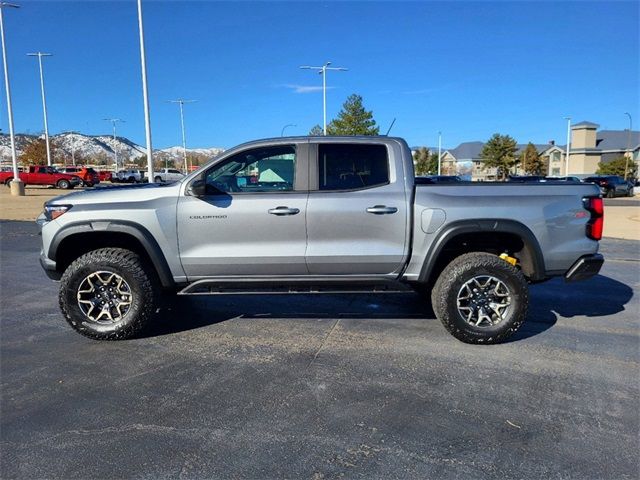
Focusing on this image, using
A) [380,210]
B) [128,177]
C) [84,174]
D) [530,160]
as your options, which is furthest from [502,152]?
[380,210]

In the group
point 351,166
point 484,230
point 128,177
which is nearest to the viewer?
point 484,230

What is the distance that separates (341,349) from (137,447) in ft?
6.46

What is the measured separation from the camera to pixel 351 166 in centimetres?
443

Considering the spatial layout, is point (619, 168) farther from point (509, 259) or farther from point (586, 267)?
point (509, 259)

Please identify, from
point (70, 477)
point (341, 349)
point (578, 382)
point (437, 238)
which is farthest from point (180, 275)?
point (578, 382)

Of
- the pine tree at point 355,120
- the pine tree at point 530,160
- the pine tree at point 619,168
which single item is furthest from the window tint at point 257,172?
the pine tree at point 530,160

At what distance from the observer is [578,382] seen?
11.7 ft

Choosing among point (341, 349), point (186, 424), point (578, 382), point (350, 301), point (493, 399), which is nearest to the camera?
point (186, 424)

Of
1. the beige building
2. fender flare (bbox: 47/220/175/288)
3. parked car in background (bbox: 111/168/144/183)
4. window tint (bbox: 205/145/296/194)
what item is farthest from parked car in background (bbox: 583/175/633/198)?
parked car in background (bbox: 111/168/144/183)

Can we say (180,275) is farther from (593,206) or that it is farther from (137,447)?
(593,206)

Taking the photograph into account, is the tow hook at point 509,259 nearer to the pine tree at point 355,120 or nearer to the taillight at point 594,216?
the taillight at point 594,216

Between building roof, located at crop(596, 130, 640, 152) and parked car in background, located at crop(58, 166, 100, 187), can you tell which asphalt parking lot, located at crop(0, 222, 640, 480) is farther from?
building roof, located at crop(596, 130, 640, 152)

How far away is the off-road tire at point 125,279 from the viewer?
427 centimetres

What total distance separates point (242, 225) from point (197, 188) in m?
0.54
